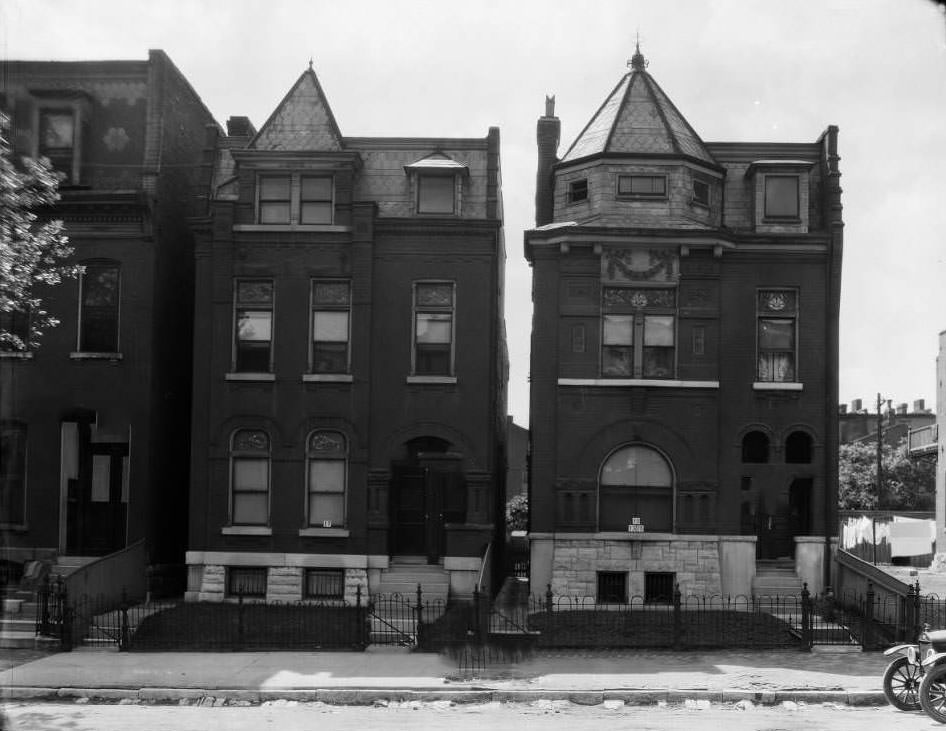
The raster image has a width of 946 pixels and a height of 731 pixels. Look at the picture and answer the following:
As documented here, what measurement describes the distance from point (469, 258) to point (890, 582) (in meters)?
12.0

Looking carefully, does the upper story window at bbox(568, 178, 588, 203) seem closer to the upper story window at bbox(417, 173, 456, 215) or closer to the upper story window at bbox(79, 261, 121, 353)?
the upper story window at bbox(417, 173, 456, 215)

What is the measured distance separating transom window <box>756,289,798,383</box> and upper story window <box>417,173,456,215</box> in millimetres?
7914

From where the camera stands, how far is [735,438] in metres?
27.4

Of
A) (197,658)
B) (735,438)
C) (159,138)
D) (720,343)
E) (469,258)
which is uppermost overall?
(159,138)

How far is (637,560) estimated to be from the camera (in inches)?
A: 1053

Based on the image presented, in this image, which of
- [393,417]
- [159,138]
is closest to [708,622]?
[393,417]

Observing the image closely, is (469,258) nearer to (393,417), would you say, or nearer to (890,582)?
(393,417)

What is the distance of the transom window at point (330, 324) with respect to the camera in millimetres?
27875

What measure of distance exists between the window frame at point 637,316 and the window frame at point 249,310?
7.96 meters

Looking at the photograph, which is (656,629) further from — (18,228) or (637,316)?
(18,228)

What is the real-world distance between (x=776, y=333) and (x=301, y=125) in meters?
12.7

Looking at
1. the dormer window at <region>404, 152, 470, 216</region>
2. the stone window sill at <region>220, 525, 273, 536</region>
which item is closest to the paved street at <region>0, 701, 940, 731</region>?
the stone window sill at <region>220, 525, 273, 536</region>

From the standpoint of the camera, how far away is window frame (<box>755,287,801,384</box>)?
90.8 ft

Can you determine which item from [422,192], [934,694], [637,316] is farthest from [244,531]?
[934,694]
